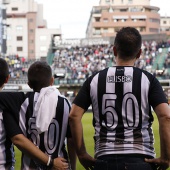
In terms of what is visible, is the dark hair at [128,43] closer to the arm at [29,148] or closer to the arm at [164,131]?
the arm at [164,131]

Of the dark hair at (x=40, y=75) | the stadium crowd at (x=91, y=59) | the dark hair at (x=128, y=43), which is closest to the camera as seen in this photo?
the dark hair at (x=128, y=43)

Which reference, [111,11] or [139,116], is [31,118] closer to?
[139,116]

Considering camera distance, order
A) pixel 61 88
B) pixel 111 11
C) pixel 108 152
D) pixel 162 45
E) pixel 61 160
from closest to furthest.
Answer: pixel 108 152, pixel 61 160, pixel 61 88, pixel 162 45, pixel 111 11

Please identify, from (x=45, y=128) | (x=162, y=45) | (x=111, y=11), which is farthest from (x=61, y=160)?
(x=111, y=11)

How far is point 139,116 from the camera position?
436 centimetres

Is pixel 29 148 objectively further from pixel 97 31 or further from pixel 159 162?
pixel 97 31

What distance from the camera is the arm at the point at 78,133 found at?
446 centimetres

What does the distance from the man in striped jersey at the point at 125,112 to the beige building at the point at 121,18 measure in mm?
108416

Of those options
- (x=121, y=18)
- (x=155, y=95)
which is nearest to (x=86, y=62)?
(x=121, y=18)

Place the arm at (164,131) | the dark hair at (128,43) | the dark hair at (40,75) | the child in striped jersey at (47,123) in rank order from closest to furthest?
the arm at (164,131) < the dark hair at (128,43) < the child in striped jersey at (47,123) < the dark hair at (40,75)

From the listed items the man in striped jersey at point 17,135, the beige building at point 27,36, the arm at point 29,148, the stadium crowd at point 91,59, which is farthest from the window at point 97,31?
the arm at point 29,148

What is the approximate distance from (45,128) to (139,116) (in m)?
0.82

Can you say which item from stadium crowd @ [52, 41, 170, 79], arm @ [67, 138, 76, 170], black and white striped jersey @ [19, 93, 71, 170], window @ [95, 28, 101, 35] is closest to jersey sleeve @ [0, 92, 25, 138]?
black and white striped jersey @ [19, 93, 71, 170]

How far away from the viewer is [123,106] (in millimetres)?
4355
